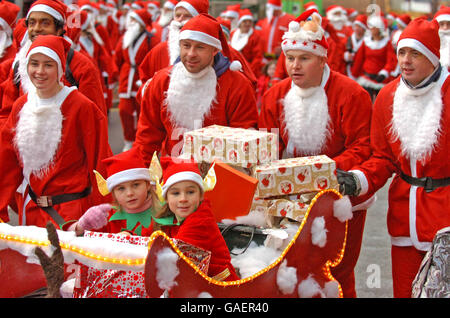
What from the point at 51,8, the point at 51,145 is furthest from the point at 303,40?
the point at 51,8

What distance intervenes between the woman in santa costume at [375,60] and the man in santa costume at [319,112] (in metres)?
8.09

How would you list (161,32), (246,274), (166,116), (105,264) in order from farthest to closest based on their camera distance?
(161,32) → (166,116) → (246,274) → (105,264)

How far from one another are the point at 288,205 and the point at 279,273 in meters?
0.71

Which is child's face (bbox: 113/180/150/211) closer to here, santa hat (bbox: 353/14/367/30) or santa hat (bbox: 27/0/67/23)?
santa hat (bbox: 27/0/67/23)

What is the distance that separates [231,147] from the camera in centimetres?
354

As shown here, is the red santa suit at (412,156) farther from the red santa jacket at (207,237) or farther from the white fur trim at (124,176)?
the white fur trim at (124,176)

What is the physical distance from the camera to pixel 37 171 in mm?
4195

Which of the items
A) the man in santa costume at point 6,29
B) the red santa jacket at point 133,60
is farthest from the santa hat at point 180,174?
the red santa jacket at point 133,60

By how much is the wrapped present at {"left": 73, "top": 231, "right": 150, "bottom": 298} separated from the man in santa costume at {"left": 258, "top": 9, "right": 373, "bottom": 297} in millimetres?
1659

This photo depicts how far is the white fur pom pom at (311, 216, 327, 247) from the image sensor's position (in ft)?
9.73

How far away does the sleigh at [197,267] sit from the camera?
259 centimetres

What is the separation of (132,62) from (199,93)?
5.73 meters
